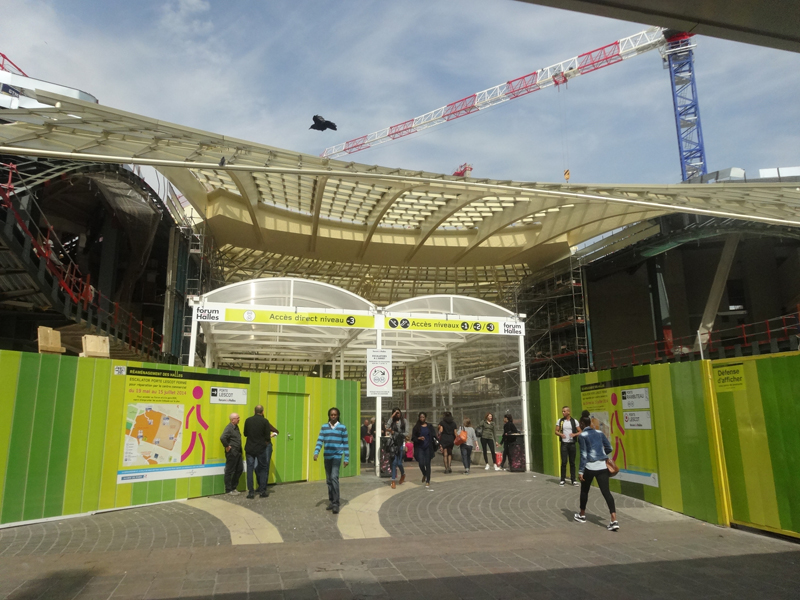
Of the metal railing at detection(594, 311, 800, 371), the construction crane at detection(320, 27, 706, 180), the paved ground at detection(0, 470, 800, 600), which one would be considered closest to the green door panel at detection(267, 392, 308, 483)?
the paved ground at detection(0, 470, 800, 600)

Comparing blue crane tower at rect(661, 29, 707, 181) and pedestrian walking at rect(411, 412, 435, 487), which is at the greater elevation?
blue crane tower at rect(661, 29, 707, 181)

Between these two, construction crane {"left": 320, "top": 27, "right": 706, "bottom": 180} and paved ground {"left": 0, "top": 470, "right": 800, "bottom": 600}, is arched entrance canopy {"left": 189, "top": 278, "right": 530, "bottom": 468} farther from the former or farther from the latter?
construction crane {"left": 320, "top": 27, "right": 706, "bottom": 180}

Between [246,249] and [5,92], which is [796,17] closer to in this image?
[5,92]

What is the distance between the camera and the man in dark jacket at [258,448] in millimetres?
9258

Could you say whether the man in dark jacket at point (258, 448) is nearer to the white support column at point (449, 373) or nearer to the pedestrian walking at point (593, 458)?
the pedestrian walking at point (593, 458)

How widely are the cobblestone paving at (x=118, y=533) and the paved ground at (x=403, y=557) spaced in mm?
22

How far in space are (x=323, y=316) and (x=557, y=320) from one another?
812 inches

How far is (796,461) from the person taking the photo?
639 cm

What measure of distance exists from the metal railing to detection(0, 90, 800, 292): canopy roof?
5.72 metres

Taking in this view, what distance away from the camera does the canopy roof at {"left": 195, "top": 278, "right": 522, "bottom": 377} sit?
44.5 ft

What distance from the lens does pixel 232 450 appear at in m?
9.55

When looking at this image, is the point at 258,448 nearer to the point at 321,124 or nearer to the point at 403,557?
the point at 403,557

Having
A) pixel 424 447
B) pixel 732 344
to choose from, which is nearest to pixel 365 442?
pixel 424 447

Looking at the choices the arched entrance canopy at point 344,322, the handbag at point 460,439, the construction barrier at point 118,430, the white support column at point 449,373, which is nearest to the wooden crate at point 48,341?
the construction barrier at point 118,430
